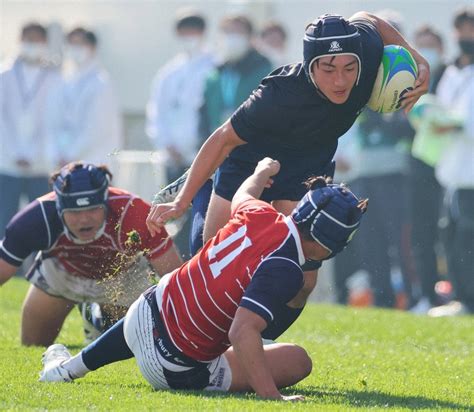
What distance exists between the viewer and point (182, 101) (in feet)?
52.9

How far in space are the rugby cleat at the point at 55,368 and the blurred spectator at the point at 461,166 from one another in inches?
270

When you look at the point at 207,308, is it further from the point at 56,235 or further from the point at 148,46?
the point at 148,46

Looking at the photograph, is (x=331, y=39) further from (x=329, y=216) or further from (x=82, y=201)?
(x=82, y=201)

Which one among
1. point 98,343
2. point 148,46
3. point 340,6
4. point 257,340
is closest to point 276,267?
point 257,340

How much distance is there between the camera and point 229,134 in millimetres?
8102

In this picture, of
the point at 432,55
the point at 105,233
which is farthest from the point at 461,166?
the point at 105,233

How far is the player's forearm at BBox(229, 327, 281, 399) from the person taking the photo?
22.4 feet

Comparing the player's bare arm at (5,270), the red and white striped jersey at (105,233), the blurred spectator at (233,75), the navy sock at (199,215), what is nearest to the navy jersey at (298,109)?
the navy sock at (199,215)

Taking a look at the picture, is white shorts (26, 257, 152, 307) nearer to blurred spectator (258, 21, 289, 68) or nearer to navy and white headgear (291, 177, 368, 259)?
navy and white headgear (291, 177, 368, 259)

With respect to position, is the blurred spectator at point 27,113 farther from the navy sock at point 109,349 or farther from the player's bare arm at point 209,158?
the navy sock at point 109,349

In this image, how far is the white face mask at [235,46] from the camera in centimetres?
1560

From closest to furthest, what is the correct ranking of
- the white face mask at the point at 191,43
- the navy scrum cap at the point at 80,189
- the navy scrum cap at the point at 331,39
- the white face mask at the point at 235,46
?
the navy scrum cap at the point at 331,39, the navy scrum cap at the point at 80,189, the white face mask at the point at 235,46, the white face mask at the point at 191,43

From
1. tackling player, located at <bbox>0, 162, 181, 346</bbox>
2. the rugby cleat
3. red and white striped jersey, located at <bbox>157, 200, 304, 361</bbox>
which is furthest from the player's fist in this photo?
the rugby cleat

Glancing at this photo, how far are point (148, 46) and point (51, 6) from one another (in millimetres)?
1876
